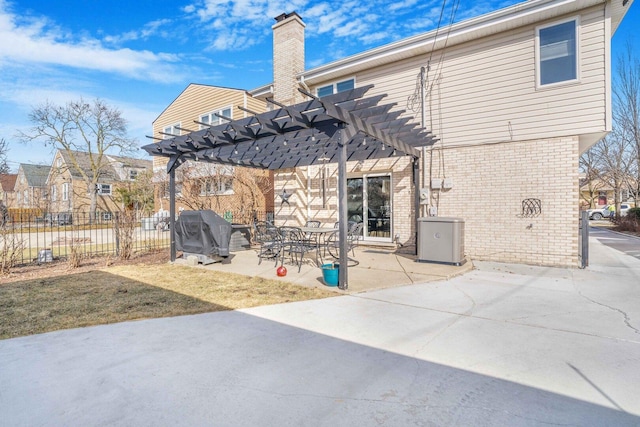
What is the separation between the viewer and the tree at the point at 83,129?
73.0ft

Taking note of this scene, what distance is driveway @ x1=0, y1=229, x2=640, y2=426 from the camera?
2131mm

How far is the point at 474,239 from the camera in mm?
7727

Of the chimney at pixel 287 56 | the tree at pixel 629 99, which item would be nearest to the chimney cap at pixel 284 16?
the chimney at pixel 287 56

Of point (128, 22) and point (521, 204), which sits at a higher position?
point (128, 22)

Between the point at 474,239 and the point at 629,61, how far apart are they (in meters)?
16.7

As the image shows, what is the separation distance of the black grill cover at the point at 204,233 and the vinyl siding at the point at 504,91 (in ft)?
18.7

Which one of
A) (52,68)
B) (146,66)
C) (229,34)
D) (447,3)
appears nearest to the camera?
(447,3)

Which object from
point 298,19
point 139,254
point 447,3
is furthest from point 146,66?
point 447,3

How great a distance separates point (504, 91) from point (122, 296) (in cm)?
875

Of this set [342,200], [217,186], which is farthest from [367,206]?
[217,186]

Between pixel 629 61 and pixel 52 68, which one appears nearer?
pixel 52 68

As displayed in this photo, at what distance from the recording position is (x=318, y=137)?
705 cm

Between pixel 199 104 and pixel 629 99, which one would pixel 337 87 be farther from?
pixel 629 99

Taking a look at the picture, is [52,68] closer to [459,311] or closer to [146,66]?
[146,66]
